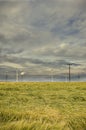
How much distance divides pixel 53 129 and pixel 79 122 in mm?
3172

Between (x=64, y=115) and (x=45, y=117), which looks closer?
(x=45, y=117)

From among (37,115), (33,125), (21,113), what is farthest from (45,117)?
(33,125)

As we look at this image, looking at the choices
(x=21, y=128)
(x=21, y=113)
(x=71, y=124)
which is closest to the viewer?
(x=21, y=128)

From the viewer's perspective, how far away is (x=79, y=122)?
1408 centimetres

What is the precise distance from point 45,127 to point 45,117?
2917 mm

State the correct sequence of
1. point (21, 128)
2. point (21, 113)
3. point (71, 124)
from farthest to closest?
1. point (21, 113)
2. point (71, 124)
3. point (21, 128)

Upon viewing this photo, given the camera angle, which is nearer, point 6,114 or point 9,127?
point 9,127

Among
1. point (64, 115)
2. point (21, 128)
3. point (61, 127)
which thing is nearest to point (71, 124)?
point (64, 115)

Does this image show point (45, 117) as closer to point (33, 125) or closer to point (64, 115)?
point (64, 115)

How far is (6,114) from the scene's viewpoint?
50.0 ft

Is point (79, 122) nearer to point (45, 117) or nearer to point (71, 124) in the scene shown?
point (71, 124)

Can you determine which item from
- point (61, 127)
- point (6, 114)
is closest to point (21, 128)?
point (61, 127)

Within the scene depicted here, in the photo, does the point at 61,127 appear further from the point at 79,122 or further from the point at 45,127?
the point at 79,122

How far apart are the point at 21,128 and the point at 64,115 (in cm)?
456
